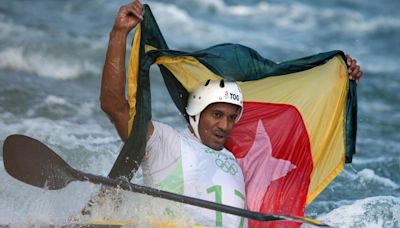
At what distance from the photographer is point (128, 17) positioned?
17.7ft

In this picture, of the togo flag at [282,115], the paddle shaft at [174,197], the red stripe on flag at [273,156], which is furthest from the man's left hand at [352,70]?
the paddle shaft at [174,197]

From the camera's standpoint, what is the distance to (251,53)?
6559 millimetres

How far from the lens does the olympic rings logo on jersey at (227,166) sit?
5.86 metres

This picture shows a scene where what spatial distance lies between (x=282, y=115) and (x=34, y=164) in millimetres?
1892

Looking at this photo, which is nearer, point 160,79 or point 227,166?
point 227,166

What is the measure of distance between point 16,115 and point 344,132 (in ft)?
14.2

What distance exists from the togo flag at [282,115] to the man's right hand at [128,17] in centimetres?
68

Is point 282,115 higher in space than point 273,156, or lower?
higher

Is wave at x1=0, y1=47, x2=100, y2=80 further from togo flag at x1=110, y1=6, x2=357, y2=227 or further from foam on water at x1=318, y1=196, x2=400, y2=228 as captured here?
togo flag at x1=110, y1=6, x2=357, y2=227

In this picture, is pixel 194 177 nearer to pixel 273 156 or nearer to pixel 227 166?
pixel 227 166

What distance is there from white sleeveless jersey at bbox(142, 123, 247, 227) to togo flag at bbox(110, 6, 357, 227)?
0.46m

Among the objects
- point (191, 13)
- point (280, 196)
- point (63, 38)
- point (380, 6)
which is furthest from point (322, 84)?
point (380, 6)

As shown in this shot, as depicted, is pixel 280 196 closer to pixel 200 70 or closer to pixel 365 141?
pixel 200 70

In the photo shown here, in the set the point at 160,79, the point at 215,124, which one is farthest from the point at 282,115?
the point at 160,79
